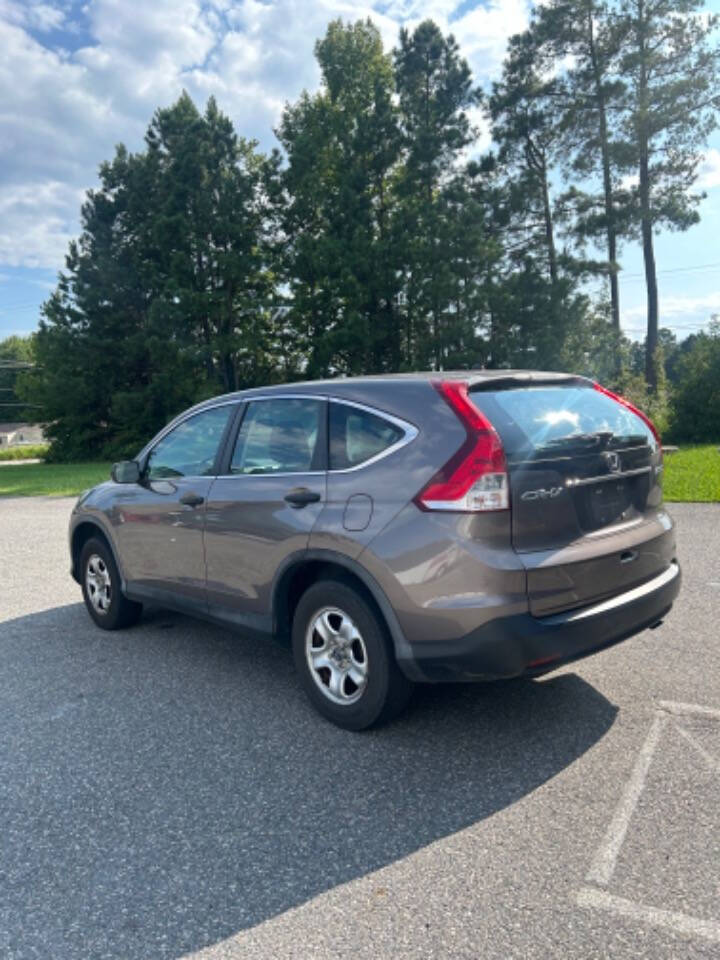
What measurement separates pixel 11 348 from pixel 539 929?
127m

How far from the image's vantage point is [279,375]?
38.5m

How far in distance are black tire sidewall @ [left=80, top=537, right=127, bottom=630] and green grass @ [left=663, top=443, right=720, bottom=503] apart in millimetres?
9020

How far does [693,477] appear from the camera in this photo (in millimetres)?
13984

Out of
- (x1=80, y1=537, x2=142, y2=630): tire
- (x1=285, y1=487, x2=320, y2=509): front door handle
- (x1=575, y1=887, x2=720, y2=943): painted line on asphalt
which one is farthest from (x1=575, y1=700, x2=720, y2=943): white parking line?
(x1=80, y1=537, x2=142, y2=630): tire

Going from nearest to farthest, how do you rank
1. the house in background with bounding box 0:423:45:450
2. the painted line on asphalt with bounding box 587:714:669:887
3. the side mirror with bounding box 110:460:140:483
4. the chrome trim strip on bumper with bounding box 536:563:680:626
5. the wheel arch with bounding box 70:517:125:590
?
the painted line on asphalt with bounding box 587:714:669:887 → the chrome trim strip on bumper with bounding box 536:563:680:626 → the side mirror with bounding box 110:460:140:483 → the wheel arch with bounding box 70:517:125:590 → the house in background with bounding box 0:423:45:450

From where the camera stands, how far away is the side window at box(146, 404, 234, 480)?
4.63 meters

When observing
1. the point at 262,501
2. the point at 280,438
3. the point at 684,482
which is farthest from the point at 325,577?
the point at 684,482

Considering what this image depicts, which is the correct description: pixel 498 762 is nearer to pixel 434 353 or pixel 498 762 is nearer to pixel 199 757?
pixel 199 757

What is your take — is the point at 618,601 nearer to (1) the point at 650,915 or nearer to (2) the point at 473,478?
→ (2) the point at 473,478

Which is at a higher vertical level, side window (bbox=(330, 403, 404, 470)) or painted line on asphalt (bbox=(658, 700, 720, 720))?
side window (bbox=(330, 403, 404, 470))

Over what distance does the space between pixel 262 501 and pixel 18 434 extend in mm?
119073

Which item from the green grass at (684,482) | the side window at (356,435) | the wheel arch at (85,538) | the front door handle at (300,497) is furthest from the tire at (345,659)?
the green grass at (684,482)

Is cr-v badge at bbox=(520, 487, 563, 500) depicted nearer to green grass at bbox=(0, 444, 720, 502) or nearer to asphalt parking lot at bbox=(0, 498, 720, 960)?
asphalt parking lot at bbox=(0, 498, 720, 960)

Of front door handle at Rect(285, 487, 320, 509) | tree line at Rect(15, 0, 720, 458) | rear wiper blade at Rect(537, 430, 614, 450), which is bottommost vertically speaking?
front door handle at Rect(285, 487, 320, 509)
